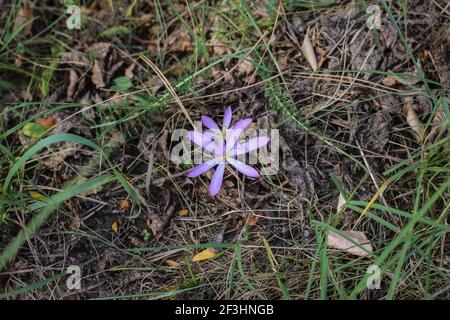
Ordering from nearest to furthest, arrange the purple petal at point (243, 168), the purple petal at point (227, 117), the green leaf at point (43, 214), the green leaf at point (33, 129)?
the green leaf at point (43, 214)
the purple petal at point (243, 168)
the purple petal at point (227, 117)
the green leaf at point (33, 129)

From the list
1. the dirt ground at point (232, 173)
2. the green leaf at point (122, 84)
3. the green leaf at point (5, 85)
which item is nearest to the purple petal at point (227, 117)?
the dirt ground at point (232, 173)

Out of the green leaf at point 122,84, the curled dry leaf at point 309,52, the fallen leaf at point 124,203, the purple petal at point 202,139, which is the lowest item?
the fallen leaf at point 124,203

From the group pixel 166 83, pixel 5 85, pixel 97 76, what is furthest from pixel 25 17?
pixel 166 83

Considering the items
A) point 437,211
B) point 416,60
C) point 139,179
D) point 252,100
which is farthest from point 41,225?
point 416,60

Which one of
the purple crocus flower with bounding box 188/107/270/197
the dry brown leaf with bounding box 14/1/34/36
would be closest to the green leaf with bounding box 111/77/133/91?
the purple crocus flower with bounding box 188/107/270/197

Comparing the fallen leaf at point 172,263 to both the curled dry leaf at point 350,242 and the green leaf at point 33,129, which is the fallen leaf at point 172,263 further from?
the green leaf at point 33,129

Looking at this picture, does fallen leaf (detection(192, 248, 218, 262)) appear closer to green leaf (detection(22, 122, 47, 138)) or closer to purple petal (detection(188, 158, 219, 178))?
purple petal (detection(188, 158, 219, 178))
